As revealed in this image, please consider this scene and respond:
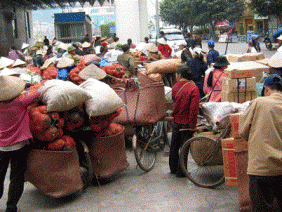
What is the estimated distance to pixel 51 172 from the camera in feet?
15.5

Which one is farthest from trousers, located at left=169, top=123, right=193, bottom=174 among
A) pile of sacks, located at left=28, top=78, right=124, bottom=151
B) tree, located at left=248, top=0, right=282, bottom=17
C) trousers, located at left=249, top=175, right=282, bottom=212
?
tree, located at left=248, top=0, right=282, bottom=17

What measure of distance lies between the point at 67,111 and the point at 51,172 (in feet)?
2.62

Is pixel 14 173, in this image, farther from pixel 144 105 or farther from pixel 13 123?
pixel 144 105

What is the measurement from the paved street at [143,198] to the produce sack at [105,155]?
25cm

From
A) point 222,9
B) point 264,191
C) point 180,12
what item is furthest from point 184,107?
point 180,12

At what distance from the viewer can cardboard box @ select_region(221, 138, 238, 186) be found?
15.3ft

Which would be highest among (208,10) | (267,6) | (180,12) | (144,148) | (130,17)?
(180,12)

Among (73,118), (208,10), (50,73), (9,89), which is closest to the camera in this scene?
(9,89)

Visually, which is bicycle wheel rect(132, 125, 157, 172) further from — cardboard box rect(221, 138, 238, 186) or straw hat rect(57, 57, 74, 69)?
straw hat rect(57, 57, 74, 69)

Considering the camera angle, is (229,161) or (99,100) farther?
(99,100)

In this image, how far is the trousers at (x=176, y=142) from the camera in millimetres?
5559

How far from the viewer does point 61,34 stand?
27219mm

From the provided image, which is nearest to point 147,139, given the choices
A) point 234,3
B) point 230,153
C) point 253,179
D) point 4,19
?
point 230,153

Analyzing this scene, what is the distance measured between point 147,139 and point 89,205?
1.72m
